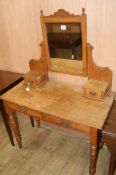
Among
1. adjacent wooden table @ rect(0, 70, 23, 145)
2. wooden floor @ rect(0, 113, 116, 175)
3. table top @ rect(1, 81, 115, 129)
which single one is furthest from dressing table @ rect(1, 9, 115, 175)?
wooden floor @ rect(0, 113, 116, 175)

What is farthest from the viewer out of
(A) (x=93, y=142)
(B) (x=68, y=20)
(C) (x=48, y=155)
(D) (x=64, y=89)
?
(C) (x=48, y=155)

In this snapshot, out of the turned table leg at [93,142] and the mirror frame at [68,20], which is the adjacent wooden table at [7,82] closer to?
the mirror frame at [68,20]

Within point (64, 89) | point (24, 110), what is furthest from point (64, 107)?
point (24, 110)

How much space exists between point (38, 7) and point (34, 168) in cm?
183

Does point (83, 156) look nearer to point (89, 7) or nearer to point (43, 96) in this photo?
point (43, 96)

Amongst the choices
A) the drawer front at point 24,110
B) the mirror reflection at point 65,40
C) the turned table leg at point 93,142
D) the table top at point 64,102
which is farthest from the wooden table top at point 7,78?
the turned table leg at point 93,142

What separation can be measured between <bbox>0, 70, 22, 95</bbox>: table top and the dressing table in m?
0.14

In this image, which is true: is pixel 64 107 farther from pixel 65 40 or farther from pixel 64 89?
pixel 65 40

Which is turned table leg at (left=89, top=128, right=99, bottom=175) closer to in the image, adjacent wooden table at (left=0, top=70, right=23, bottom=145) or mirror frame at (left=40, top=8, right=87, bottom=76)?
mirror frame at (left=40, top=8, right=87, bottom=76)

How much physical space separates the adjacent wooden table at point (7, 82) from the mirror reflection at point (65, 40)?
62 centimetres

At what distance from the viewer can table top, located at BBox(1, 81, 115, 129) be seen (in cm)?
153

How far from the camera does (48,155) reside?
2.23 metres

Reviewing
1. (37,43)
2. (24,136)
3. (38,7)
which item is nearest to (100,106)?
(37,43)

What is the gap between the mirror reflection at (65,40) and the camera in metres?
1.74
